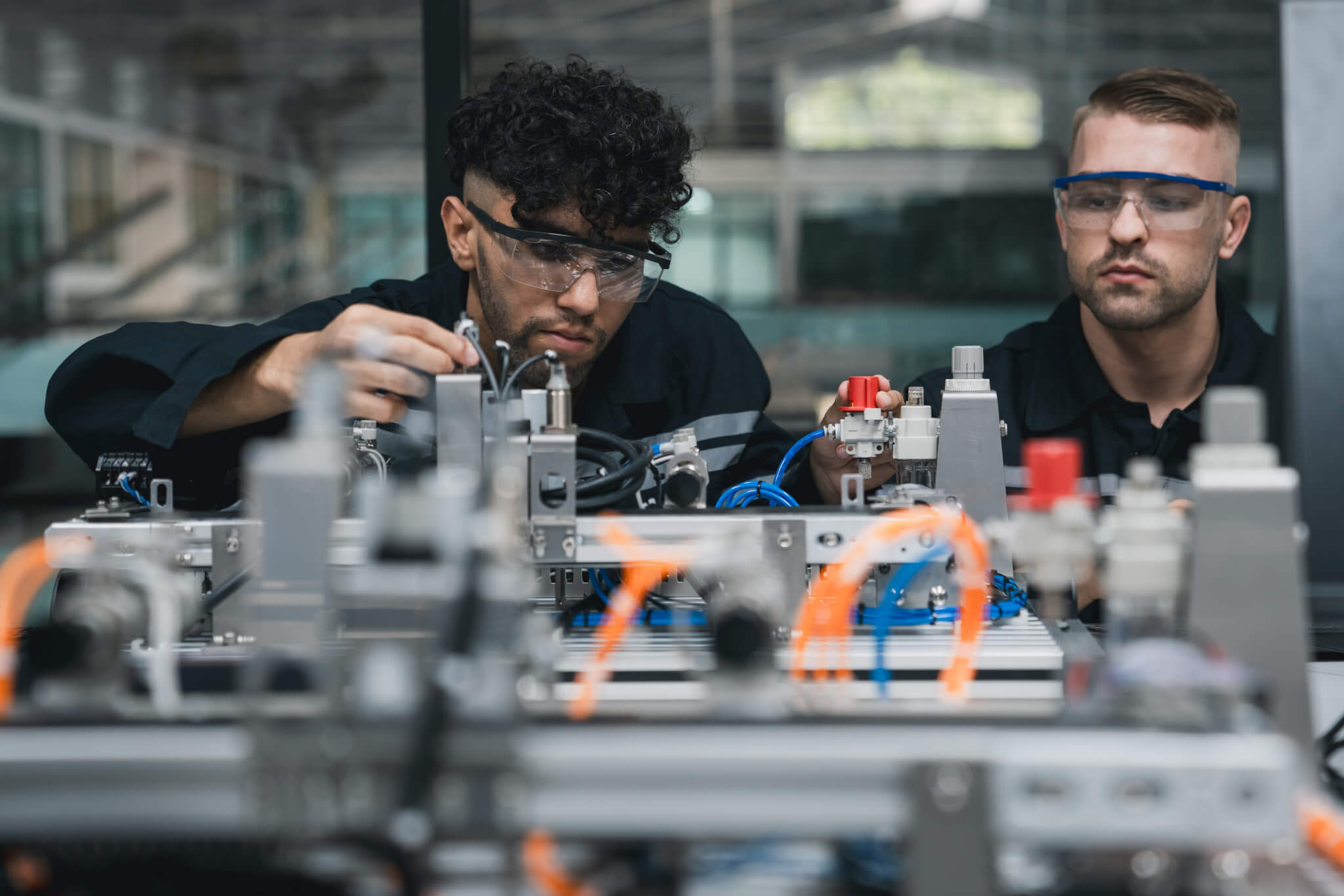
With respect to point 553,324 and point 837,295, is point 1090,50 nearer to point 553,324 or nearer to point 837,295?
point 837,295

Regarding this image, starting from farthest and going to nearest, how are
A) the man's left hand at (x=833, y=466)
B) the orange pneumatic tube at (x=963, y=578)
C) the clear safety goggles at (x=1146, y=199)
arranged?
the clear safety goggles at (x=1146, y=199) < the man's left hand at (x=833, y=466) < the orange pneumatic tube at (x=963, y=578)

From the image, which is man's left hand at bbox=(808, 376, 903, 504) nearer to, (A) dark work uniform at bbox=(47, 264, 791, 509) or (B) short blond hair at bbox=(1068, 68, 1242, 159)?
(A) dark work uniform at bbox=(47, 264, 791, 509)

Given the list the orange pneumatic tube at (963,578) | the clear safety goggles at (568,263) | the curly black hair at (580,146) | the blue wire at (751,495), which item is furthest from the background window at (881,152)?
the orange pneumatic tube at (963,578)

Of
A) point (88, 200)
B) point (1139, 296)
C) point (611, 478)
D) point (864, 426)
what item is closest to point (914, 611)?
point (864, 426)

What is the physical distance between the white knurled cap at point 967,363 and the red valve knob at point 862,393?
0.09 metres

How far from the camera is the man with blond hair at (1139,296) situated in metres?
1.78

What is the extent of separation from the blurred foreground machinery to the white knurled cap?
0.32 m

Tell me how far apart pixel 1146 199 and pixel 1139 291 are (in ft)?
0.50

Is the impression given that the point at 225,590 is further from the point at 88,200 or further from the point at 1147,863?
the point at 88,200

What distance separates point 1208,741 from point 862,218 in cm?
434

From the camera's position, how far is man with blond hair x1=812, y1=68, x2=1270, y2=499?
1775 millimetres

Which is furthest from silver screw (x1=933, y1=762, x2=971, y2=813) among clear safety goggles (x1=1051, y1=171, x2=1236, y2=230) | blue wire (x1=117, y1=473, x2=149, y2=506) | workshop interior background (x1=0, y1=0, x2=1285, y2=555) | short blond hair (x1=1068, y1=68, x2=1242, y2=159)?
workshop interior background (x1=0, y1=0, x2=1285, y2=555)

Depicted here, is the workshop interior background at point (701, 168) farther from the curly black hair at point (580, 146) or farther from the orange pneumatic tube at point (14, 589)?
the orange pneumatic tube at point (14, 589)

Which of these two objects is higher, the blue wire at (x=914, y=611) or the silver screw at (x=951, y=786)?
the blue wire at (x=914, y=611)
